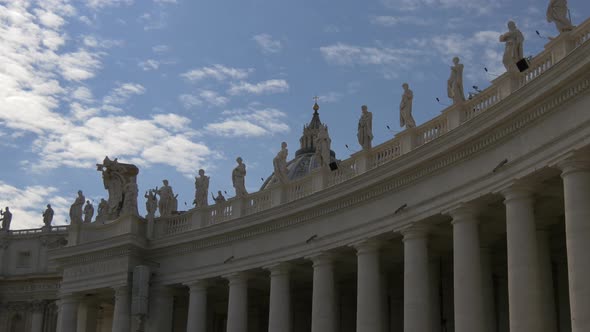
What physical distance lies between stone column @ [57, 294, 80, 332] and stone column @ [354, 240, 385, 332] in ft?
81.7

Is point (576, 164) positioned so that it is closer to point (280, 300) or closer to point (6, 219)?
point (280, 300)

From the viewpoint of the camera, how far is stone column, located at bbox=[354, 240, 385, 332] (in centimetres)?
5072

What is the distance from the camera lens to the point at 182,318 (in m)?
69.1

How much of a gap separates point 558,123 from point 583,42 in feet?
11.1

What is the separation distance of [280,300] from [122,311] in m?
13.0

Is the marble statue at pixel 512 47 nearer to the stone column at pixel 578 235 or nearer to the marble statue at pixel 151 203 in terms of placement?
the stone column at pixel 578 235

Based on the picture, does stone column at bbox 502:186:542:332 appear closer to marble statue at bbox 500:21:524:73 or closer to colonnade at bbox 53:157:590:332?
colonnade at bbox 53:157:590:332

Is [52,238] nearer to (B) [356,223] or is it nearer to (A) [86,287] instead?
(A) [86,287]

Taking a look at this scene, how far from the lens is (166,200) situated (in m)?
69.2

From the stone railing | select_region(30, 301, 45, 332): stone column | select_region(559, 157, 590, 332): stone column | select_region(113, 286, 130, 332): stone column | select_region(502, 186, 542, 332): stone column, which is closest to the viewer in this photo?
select_region(559, 157, 590, 332): stone column

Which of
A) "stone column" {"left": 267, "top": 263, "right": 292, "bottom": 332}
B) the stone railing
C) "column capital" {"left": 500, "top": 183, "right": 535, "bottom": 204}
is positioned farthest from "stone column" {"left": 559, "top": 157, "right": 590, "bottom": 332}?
"stone column" {"left": 267, "top": 263, "right": 292, "bottom": 332}

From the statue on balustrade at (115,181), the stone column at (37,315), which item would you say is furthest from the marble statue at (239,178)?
the stone column at (37,315)

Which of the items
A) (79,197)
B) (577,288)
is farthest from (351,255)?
(79,197)

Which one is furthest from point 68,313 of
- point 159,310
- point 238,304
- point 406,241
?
point 406,241
